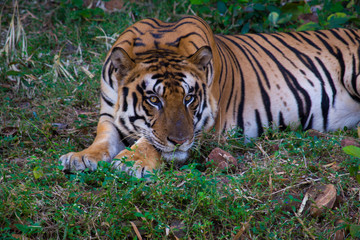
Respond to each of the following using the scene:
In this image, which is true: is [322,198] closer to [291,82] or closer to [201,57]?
[201,57]

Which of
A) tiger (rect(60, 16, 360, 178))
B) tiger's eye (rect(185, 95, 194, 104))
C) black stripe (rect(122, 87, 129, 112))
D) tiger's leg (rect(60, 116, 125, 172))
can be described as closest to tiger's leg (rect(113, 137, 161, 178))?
tiger (rect(60, 16, 360, 178))

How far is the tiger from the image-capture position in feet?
10.1

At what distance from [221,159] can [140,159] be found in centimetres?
55

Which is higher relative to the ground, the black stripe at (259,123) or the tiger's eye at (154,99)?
the tiger's eye at (154,99)

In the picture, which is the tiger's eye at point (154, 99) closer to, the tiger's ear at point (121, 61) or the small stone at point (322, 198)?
the tiger's ear at point (121, 61)

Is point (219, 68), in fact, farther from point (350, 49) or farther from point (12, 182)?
point (12, 182)

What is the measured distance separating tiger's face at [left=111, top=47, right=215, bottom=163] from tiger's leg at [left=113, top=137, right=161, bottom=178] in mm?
51

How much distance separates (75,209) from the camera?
8.31ft

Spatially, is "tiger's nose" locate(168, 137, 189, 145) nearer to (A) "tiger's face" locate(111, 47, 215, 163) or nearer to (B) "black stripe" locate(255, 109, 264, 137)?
(A) "tiger's face" locate(111, 47, 215, 163)

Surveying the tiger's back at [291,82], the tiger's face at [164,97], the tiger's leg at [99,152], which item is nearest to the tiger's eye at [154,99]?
the tiger's face at [164,97]

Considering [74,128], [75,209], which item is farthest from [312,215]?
[74,128]

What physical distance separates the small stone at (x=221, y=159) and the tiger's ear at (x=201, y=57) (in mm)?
663

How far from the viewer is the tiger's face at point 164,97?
3.04m

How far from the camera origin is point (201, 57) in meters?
3.30
